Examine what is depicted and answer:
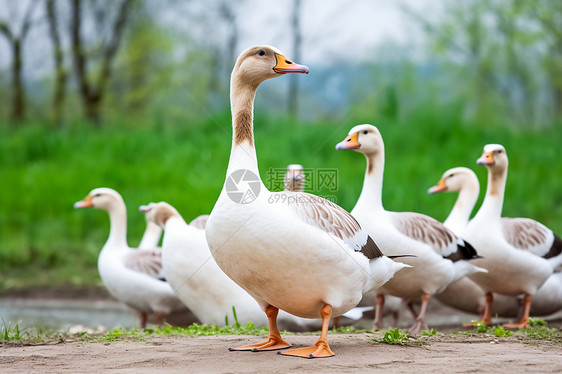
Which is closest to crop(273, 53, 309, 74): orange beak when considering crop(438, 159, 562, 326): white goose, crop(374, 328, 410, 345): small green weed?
crop(374, 328, 410, 345): small green weed

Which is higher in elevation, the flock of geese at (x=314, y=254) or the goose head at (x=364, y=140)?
the goose head at (x=364, y=140)

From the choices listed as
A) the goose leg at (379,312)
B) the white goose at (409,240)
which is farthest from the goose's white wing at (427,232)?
the goose leg at (379,312)

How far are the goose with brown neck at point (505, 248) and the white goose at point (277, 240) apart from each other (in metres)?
3.30

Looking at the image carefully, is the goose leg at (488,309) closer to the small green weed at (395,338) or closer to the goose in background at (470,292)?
the goose in background at (470,292)

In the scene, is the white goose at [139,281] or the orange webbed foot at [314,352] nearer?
the orange webbed foot at [314,352]

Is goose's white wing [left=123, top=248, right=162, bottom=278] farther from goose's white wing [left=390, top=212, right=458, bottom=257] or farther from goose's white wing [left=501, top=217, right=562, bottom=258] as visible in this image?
goose's white wing [left=501, top=217, right=562, bottom=258]

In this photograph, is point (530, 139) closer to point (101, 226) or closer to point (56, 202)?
point (101, 226)

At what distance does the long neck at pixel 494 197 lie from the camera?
8039mm

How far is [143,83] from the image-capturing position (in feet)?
90.9

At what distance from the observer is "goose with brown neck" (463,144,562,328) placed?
7867 mm

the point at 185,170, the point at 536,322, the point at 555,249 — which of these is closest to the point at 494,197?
the point at 555,249

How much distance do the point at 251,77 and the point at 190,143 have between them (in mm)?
13012

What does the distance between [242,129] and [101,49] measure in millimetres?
21886

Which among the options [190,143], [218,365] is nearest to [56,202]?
[190,143]
